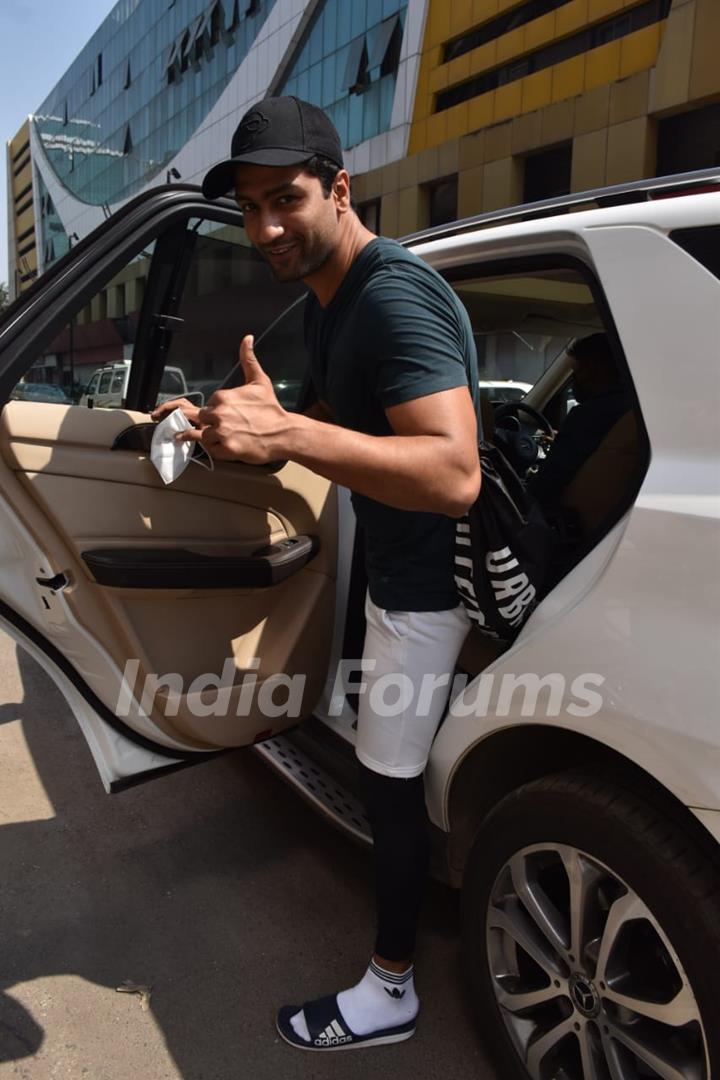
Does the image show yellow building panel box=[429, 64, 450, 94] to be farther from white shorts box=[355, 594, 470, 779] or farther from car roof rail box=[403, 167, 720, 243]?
white shorts box=[355, 594, 470, 779]

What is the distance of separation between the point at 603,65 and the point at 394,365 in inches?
876

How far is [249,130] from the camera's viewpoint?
161 cm

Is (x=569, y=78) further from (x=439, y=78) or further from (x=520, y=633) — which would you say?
(x=520, y=633)

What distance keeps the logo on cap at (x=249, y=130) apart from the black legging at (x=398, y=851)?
1406mm

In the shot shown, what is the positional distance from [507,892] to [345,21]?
100ft

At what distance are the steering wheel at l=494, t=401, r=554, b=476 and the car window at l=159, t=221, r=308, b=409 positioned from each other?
1002mm

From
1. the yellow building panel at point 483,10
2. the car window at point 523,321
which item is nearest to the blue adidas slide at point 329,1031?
the car window at point 523,321

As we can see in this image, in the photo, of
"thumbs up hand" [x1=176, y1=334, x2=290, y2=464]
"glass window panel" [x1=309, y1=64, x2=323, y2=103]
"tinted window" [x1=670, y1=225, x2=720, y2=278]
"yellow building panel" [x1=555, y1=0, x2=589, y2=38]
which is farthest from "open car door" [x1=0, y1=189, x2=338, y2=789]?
"glass window panel" [x1=309, y1=64, x2=323, y2=103]

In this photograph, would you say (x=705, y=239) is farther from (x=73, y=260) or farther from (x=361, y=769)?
(x=73, y=260)

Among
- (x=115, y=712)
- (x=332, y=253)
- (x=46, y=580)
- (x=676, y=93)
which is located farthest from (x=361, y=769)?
(x=676, y=93)

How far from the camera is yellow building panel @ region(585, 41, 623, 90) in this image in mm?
19125

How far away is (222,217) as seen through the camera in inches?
90.4

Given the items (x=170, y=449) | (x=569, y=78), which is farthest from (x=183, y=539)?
(x=569, y=78)

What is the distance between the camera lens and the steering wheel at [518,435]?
11.4 ft
